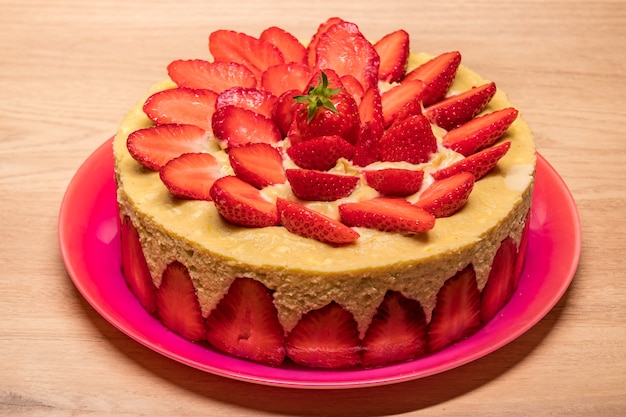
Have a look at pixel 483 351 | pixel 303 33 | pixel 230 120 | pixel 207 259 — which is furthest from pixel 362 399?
pixel 303 33

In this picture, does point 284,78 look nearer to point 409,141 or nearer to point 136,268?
point 409,141

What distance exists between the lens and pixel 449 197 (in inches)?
98.3

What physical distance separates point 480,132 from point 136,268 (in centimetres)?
90

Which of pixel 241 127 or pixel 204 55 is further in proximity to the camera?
pixel 204 55

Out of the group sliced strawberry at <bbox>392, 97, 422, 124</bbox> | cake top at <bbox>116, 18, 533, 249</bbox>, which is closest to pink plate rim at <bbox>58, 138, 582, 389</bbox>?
cake top at <bbox>116, 18, 533, 249</bbox>

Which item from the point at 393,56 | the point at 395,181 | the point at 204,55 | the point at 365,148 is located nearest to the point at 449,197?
the point at 395,181

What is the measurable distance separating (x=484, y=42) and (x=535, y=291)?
1.56 meters

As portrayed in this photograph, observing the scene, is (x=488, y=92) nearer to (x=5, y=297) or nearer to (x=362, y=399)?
(x=362, y=399)

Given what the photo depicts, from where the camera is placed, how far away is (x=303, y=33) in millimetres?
4109

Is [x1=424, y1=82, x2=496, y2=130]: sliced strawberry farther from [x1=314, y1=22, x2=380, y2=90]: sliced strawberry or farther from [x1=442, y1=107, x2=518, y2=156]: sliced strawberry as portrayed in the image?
[x1=314, y1=22, x2=380, y2=90]: sliced strawberry

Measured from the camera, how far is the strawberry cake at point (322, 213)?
7.94 ft

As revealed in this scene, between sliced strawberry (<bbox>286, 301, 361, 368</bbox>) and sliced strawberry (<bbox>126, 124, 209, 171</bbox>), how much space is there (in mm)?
546

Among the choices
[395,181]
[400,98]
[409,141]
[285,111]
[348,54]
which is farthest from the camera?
[348,54]

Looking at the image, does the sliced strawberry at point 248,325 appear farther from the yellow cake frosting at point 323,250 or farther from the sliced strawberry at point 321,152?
the sliced strawberry at point 321,152
